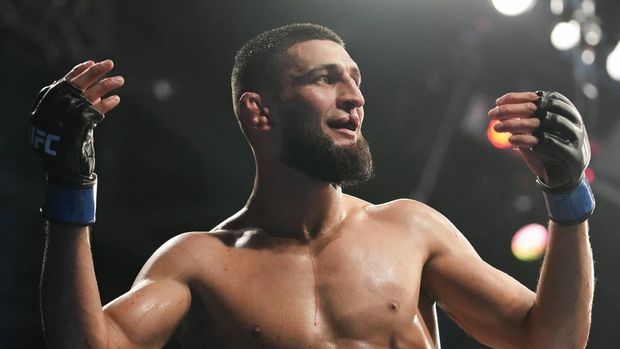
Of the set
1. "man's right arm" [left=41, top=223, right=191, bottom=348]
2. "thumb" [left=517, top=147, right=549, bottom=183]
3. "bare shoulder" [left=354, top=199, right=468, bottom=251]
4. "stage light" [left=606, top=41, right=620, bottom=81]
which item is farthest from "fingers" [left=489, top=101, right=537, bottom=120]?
"stage light" [left=606, top=41, right=620, bottom=81]

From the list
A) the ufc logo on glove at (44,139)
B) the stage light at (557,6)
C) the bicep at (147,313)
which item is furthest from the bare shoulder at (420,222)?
the stage light at (557,6)

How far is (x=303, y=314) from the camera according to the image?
2.58 m

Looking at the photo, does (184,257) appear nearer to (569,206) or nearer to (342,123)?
(342,123)

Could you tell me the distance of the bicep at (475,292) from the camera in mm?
2662

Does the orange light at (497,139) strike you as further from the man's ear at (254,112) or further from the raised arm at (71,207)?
the raised arm at (71,207)

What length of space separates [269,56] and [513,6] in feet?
9.62

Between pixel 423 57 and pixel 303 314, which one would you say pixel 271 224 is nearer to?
pixel 303 314

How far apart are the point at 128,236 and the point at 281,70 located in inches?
120

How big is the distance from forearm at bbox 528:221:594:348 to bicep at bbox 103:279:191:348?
1133mm

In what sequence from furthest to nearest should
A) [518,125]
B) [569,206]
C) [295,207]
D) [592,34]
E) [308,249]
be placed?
1. [592,34]
2. [295,207]
3. [308,249]
4. [569,206]
5. [518,125]

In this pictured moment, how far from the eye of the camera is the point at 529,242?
22.3 ft

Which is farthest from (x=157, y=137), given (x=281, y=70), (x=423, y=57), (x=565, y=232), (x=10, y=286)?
(x=565, y=232)

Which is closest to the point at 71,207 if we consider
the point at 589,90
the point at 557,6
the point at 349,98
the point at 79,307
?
the point at 79,307

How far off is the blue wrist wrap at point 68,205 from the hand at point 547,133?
121cm
